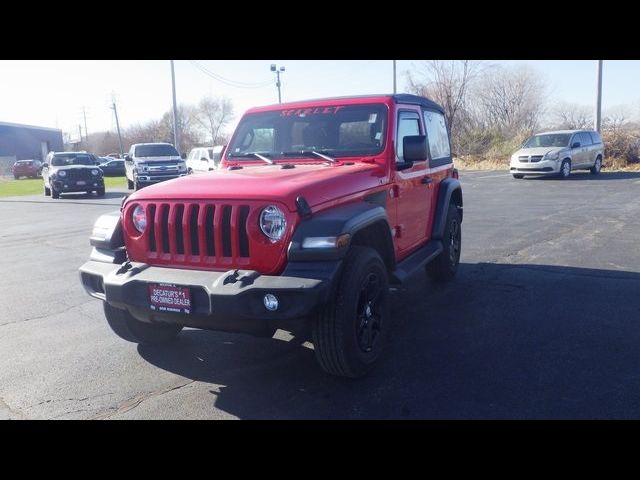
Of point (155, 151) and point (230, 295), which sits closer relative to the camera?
point (230, 295)

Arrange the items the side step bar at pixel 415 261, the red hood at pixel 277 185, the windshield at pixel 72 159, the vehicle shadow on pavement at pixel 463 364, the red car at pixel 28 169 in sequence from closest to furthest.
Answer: the vehicle shadow on pavement at pixel 463 364 → the red hood at pixel 277 185 → the side step bar at pixel 415 261 → the windshield at pixel 72 159 → the red car at pixel 28 169

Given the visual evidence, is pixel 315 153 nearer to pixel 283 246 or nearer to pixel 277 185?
pixel 277 185

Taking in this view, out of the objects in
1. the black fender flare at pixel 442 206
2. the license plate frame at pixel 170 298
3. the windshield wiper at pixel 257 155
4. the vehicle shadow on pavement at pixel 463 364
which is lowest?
the vehicle shadow on pavement at pixel 463 364

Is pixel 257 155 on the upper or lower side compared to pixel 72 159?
lower

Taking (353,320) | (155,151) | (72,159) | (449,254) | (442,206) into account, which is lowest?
(449,254)

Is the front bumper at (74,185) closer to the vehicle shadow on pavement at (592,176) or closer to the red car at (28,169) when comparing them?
the vehicle shadow on pavement at (592,176)

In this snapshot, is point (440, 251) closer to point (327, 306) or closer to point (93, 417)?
A: point (327, 306)

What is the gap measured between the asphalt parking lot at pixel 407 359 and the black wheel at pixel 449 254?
16 centimetres

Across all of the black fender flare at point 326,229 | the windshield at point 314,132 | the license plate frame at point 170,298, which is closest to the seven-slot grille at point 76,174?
the windshield at point 314,132

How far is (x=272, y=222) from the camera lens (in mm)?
3727

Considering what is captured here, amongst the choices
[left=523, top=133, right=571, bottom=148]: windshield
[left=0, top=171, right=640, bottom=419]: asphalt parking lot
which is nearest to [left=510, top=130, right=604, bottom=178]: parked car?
[left=523, top=133, right=571, bottom=148]: windshield

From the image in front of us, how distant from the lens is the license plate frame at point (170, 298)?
11.8ft

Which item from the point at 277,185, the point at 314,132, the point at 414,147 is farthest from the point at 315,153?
the point at 277,185

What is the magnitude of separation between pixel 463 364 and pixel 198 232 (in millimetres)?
2217
